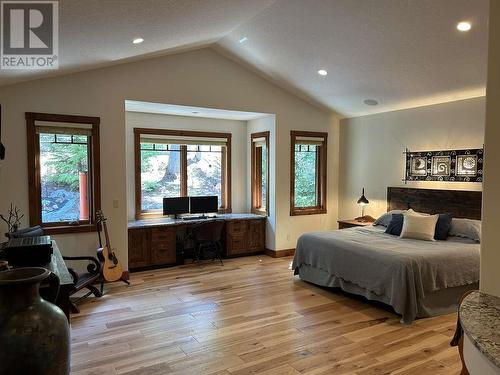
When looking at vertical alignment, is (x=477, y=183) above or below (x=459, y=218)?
above

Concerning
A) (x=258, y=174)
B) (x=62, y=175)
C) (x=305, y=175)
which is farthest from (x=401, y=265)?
(x=62, y=175)

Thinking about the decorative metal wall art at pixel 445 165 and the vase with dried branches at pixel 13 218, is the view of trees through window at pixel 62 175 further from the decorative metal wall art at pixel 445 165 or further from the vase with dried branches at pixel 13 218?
the decorative metal wall art at pixel 445 165

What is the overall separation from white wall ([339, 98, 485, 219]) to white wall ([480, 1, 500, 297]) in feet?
12.5

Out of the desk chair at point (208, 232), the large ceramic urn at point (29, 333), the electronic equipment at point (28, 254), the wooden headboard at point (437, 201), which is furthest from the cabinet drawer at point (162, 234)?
the large ceramic urn at point (29, 333)

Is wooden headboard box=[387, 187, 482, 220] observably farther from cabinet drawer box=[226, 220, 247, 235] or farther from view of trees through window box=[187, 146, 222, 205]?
view of trees through window box=[187, 146, 222, 205]

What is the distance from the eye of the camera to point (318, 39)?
4.86 m

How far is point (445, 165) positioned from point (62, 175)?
17.7 feet

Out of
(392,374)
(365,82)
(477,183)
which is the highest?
(365,82)

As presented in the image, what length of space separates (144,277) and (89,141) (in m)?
2.11

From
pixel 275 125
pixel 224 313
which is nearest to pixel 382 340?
pixel 224 313

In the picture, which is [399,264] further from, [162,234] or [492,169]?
[162,234]

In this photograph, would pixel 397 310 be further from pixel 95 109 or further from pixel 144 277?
pixel 95 109

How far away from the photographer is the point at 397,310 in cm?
390

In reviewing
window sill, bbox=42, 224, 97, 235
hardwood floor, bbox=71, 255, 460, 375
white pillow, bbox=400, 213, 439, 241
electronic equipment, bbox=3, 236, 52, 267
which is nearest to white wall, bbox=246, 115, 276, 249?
hardwood floor, bbox=71, 255, 460, 375
